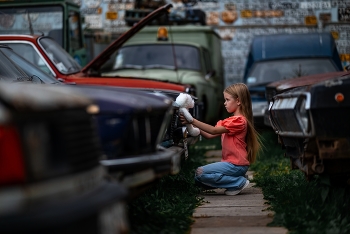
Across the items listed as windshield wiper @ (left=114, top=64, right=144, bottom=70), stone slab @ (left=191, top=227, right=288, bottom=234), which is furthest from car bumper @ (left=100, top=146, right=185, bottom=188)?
windshield wiper @ (left=114, top=64, right=144, bottom=70)

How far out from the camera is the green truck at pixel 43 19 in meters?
14.7

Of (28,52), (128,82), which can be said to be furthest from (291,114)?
(28,52)

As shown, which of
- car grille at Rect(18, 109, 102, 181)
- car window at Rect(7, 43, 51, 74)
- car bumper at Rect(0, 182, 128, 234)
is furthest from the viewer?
car window at Rect(7, 43, 51, 74)

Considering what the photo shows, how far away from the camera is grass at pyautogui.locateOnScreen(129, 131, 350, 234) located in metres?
6.01

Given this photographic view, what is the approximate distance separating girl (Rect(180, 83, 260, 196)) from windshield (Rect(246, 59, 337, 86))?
6032mm

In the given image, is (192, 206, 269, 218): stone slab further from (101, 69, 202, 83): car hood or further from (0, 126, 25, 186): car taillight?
(101, 69, 202, 83): car hood

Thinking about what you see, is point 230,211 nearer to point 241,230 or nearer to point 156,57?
point 241,230

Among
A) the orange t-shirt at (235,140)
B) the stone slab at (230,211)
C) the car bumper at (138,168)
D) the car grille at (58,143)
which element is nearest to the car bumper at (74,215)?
the car grille at (58,143)

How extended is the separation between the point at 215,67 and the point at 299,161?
36.6ft

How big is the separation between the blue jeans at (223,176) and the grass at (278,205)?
0.21 meters

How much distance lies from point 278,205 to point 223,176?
116cm

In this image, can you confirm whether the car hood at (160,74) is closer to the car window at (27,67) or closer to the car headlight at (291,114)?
the car window at (27,67)

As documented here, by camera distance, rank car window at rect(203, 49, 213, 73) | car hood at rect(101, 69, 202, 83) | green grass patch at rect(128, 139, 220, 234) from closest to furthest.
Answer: green grass patch at rect(128, 139, 220, 234) → car hood at rect(101, 69, 202, 83) → car window at rect(203, 49, 213, 73)

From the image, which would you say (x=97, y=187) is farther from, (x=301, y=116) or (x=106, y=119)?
(x=301, y=116)
